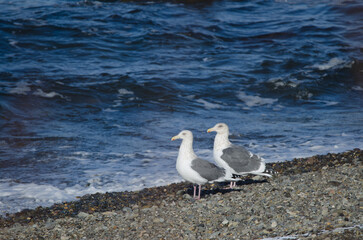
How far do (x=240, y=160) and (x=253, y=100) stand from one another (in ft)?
27.9

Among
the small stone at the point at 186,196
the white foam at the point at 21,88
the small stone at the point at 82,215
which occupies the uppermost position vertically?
the small stone at the point at 82,215

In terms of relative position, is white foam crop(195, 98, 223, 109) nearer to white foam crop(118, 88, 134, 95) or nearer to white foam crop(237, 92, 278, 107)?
white foam crop(237, 92, 278, 107)

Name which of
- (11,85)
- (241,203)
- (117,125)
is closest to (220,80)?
(117,125)

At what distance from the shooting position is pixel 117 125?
13.0m

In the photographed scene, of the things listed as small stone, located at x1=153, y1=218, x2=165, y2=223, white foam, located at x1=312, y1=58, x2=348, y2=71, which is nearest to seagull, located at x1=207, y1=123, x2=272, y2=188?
small stone, located at x1=153, y1=218, x2=165, y2=223

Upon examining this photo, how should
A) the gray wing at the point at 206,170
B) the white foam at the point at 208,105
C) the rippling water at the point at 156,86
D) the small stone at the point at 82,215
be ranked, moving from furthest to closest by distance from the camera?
1. the white foam at the point at 208,105
2. the rippling water at the point at 156,86
3. the gray wing at the point at 206,170
4. the small stone at the point at 82,215

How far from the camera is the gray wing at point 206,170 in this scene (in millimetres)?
7199

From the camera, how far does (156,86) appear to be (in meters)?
16.5

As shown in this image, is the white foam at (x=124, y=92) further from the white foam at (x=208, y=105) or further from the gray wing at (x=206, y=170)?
the gray wing at (x=206, y=170)

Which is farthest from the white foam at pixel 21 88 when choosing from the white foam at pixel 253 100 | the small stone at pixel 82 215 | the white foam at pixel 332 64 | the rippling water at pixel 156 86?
the white foam at pixel 332 64

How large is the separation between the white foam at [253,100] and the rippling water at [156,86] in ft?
0.32

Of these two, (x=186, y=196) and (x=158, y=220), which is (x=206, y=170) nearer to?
(x=186, y=196)

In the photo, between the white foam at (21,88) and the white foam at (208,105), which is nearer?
the white foam at (208,105)

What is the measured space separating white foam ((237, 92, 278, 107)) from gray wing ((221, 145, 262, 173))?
25.5 ft
